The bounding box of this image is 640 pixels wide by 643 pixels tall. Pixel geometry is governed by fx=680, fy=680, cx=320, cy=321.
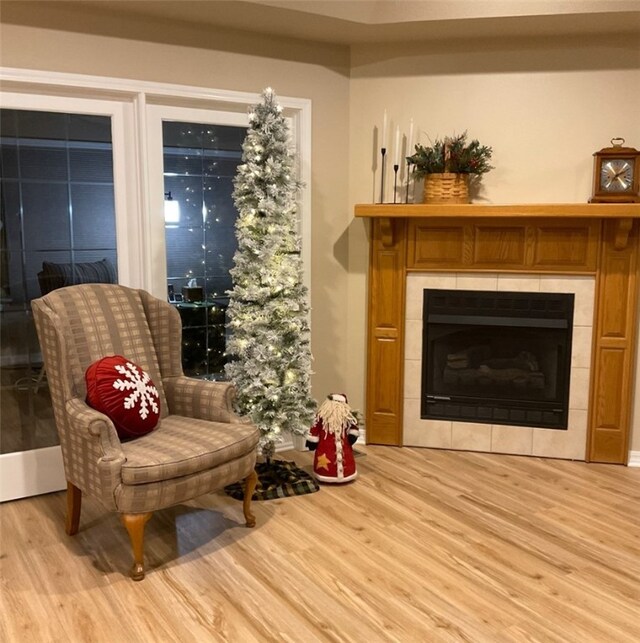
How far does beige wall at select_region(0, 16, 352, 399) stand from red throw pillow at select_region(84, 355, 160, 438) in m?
1.48

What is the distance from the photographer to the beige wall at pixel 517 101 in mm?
3826

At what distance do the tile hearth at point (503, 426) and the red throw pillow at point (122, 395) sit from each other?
5.82 feet

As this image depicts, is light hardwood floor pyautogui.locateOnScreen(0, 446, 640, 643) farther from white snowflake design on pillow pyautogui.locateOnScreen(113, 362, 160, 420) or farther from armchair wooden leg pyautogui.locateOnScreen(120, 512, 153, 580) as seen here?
white snowflake design on pillow pyautogui.locateOnScreen(113, 362, 160, 420)

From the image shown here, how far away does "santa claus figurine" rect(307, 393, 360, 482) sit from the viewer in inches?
141

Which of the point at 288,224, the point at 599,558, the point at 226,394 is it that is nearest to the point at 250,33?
the point at 288,224

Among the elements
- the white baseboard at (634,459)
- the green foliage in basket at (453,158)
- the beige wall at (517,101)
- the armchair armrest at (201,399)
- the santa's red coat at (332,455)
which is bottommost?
the white baseboard at (634,459)

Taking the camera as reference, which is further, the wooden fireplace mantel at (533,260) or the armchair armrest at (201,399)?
the wooden fireplace mantel at (533,260)

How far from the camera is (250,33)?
12.3 feet

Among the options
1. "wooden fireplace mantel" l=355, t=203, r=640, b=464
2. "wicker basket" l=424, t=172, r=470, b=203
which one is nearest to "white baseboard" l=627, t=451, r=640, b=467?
"wooden fireplace mantel" l=355, t=203, r=640, b=464

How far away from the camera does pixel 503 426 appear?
4125 millimetres

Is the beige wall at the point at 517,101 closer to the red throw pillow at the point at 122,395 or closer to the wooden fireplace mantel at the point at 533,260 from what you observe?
the wooden fireplace mantel at the point at 533,260

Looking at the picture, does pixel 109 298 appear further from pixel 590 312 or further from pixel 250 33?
pixel 590 312

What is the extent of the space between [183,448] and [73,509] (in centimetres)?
69

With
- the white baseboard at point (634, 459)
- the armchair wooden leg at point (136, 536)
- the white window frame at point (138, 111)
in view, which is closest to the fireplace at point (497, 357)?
the white baseboard at point (634, 459)
